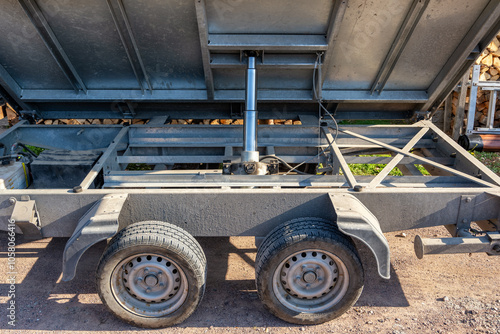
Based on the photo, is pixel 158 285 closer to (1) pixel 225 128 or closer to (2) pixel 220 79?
(1) pixel 225 128

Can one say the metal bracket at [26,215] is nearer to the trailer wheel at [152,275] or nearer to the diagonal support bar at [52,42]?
the trailer wheel at [152,275]

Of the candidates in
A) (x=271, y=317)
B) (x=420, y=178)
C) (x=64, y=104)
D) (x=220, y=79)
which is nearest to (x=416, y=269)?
(x=420, y=178)

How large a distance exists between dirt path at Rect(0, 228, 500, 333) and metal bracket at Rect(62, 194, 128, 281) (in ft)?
2.10

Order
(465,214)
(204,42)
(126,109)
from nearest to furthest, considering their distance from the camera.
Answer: (465,214) → (204,42) → (126,109)

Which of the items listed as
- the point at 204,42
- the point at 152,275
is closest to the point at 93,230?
the point at 152,275

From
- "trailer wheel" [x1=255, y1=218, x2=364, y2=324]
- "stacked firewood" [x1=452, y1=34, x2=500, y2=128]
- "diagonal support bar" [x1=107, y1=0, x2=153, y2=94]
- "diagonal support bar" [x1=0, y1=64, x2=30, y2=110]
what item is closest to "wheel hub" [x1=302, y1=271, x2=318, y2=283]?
"trailer wheel" [x1=255, y1=218, x2=364, y2=324]

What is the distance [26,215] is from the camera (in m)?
2.84

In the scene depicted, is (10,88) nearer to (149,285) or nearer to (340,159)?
(149,285)

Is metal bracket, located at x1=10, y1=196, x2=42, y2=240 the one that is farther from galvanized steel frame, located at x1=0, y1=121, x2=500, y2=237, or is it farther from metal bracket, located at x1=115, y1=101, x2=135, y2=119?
metal bracket, located at x1=115, y1=101, x2=135, y2=119

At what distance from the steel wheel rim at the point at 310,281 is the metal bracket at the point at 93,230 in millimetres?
1198

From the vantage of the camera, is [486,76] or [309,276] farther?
[486,76]

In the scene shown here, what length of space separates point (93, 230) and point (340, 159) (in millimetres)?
2153

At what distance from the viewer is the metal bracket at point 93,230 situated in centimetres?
265

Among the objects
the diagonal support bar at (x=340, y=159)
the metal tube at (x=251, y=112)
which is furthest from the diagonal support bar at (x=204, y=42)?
the diagonal support bar at (x=340, y=159)
